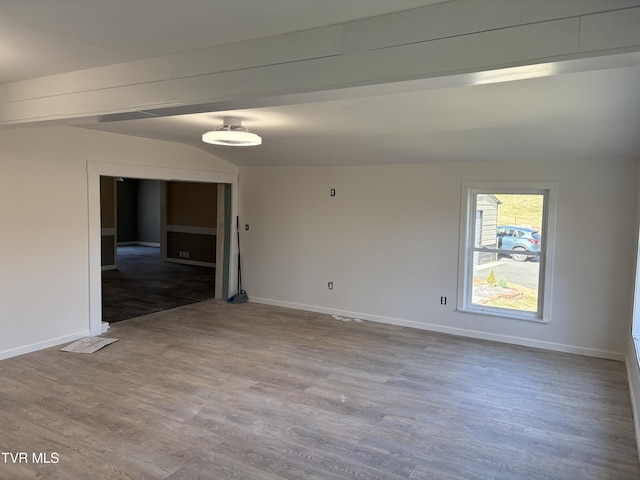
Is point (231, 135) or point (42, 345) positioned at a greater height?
point (231, 135)

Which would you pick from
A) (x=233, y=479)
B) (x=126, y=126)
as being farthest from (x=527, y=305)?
(x=126, y=126)

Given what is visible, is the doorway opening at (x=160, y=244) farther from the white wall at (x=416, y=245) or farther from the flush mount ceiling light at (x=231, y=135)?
the flush mount ceiling light at (x=231, y=135)

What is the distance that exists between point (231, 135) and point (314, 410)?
2.39 m

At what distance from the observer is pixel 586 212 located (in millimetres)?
5000

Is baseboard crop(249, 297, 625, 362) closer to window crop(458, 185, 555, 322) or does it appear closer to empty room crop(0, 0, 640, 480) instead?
empty room crop(0, 0, 640, 480)

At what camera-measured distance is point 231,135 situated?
4.10 m

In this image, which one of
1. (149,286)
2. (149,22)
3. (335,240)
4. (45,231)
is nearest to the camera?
(149,22)

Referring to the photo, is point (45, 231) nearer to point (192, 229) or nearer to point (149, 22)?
point (149, 22)

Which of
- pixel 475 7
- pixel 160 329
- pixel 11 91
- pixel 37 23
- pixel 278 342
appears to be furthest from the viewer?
pixel 160 329

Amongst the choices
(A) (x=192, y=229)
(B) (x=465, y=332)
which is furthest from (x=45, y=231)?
(A) (x=192, y=229)

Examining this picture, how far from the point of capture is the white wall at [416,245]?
493 cm

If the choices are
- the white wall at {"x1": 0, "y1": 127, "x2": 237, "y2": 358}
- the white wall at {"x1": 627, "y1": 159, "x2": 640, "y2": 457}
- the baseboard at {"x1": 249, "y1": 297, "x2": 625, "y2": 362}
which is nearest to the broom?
the baseboard at {"x1": 249, "y1": 297, "x2": 625, "y2": 362}

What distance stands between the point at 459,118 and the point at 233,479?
321 centimetres

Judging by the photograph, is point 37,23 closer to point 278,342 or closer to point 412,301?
point 278,342
